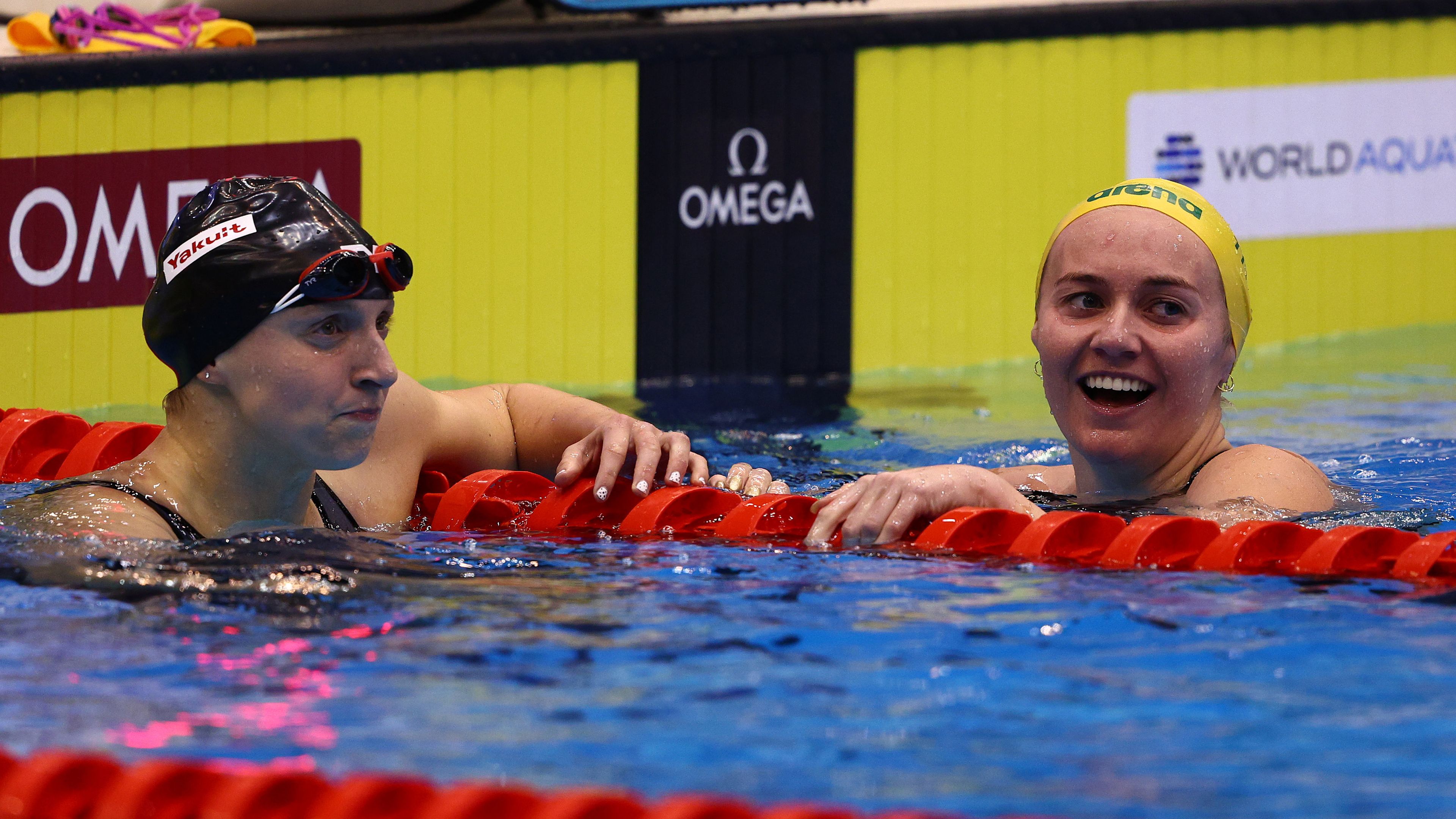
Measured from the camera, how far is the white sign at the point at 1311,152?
7.03 meters

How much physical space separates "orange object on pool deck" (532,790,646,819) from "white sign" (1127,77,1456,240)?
579cm

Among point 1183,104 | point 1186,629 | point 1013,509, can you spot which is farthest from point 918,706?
point 1183,104

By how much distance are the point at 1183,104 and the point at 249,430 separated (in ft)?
17.5

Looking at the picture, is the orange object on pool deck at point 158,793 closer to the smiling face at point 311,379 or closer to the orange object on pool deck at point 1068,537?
the smiling face at point 311,379

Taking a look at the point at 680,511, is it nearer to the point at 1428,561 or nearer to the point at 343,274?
the point at 343,274

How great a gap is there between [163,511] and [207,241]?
18.6 inches

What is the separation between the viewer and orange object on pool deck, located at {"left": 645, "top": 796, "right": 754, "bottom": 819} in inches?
67.2

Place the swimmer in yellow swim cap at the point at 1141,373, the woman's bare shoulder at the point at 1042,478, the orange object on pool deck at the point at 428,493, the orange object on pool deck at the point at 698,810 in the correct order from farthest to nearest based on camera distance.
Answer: the woman's bare shoulder at the point at 1042,478 < the orange object on pool deck at the point at 428,493 < the swimmer in yellow swim cap at the point at 1141,373 < the orange object on pool deck at the point at 698,810

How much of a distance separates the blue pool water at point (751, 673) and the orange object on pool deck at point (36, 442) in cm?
117

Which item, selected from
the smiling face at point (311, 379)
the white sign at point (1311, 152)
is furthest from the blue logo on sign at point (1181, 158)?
the smiling face at point (311, 379)

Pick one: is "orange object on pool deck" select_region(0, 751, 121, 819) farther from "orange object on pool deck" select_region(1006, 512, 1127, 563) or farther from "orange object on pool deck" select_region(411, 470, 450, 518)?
"orange object on pool deck" select_region(1006, 512, 1127, 563)

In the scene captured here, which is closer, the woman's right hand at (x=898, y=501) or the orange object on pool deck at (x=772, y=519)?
the woman's right hand at (x=898, y=501)

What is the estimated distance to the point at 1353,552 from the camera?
2799mm

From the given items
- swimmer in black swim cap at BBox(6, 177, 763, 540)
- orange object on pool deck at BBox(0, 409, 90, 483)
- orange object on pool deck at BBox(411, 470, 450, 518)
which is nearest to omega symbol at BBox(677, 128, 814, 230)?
orange object on pool deck at BBox(0, 409, 90, 483)
